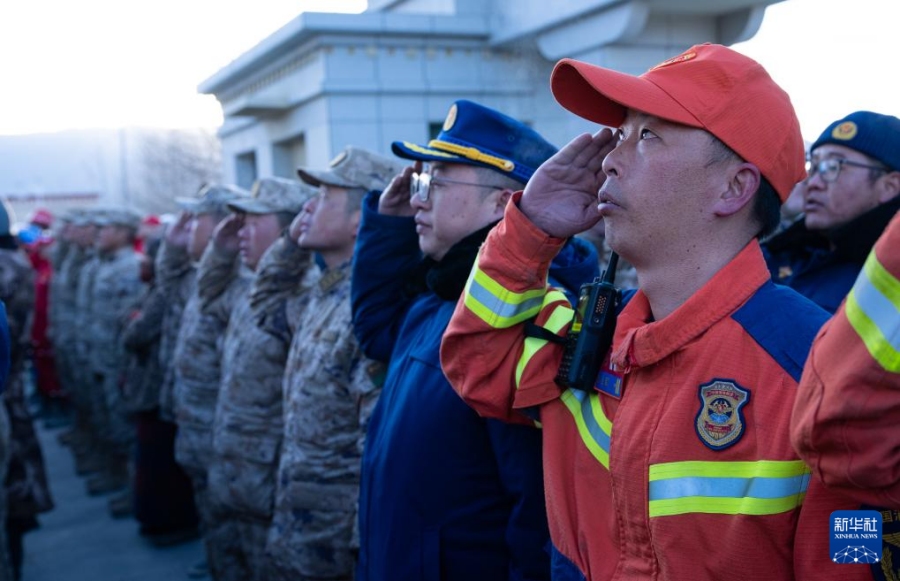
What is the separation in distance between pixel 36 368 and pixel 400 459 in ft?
39.1

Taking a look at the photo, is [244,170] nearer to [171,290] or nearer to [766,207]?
[171,290]

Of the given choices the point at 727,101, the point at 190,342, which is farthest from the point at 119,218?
the point at 727,101

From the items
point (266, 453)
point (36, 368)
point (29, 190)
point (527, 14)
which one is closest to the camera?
point (266, 453)

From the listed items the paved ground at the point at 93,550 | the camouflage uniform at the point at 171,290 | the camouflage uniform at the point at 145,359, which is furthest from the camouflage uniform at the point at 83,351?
the camouflage uniform at the point at 171,290

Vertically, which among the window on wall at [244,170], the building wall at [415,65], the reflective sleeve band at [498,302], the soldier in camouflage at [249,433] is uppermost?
the building wall at [415,65]

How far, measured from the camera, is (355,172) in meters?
4.07

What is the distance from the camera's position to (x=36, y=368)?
12.5 meters

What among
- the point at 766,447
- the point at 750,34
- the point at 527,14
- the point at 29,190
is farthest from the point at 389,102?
the point at 29,190

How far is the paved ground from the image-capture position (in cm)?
608

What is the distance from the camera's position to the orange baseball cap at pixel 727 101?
5.16 feet

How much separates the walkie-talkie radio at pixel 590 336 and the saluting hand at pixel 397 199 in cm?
142

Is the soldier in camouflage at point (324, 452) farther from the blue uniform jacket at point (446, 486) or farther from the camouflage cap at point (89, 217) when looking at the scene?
the camouflage cap at point (89, 217)

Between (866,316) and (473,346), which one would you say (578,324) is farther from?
(866,316)

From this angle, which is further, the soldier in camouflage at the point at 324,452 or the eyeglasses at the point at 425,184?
the soldier in camouflage at the point at 324,452
